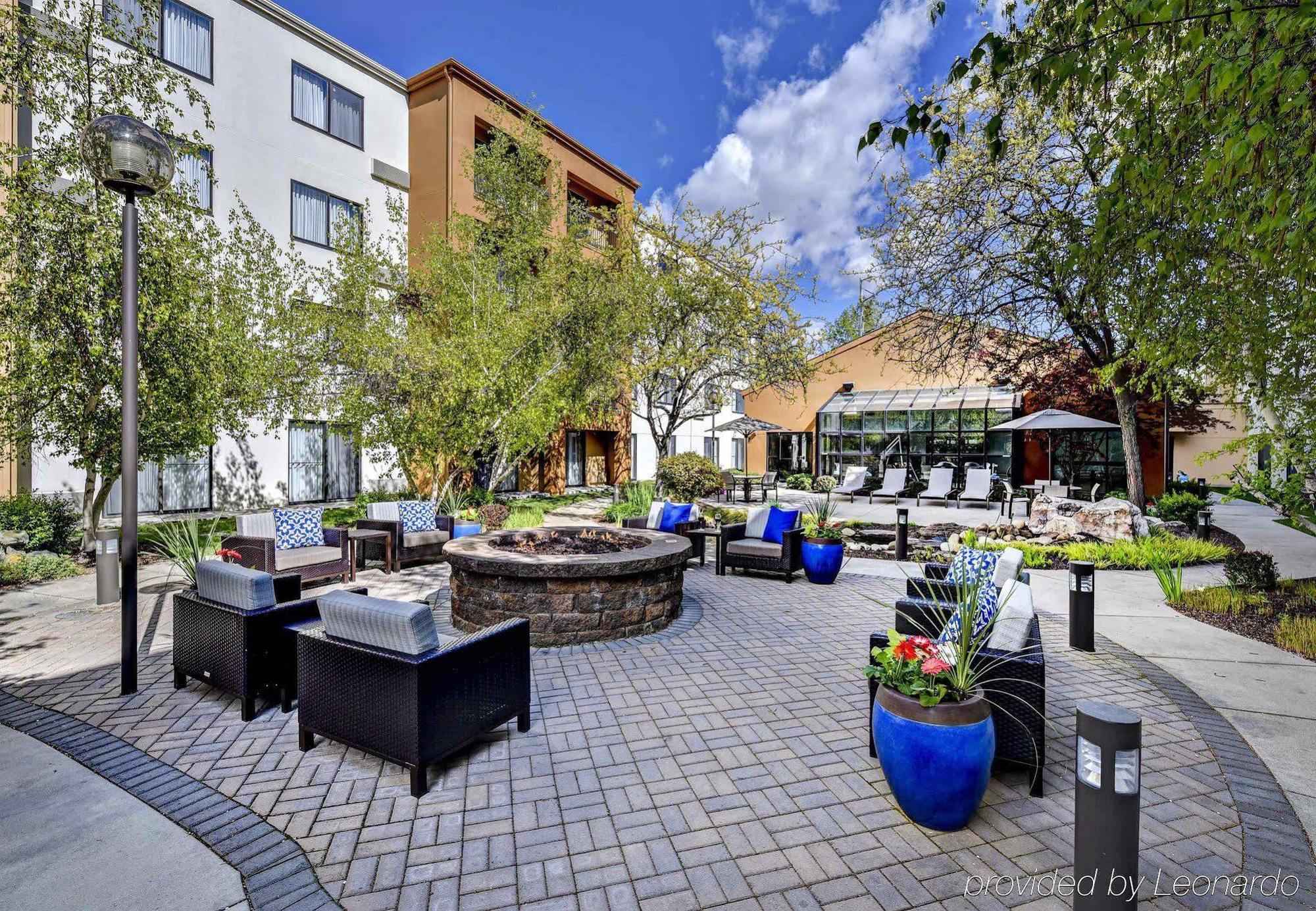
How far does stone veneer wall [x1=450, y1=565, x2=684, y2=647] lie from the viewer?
5180 mm

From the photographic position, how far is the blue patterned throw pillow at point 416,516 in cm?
870

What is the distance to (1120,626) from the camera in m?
5.88

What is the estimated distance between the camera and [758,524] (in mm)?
8320

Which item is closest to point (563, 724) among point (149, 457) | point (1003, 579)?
point (1003, 579)

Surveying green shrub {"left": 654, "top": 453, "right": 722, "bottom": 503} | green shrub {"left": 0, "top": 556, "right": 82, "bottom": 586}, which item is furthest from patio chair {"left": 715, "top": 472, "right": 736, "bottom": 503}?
green shrub {"left": 0, "top": 556, "right": 82, "bottom": 586}

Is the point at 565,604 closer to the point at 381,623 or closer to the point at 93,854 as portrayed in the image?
the point at 381,623

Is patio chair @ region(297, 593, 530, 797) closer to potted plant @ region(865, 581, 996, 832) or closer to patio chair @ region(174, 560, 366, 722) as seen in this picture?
patio chair @ region(174, 560, 366, 722)

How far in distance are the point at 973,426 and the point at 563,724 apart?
19.9m

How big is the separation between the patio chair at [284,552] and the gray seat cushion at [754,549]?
4.76 meters

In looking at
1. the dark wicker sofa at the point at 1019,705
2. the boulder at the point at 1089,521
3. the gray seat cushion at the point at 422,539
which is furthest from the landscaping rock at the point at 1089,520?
the gray seat cushion at the point at 422,539

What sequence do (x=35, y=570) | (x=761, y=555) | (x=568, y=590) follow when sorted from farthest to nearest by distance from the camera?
(x=761, y=555) → (x=35, y=570) → (x=568, y=590)

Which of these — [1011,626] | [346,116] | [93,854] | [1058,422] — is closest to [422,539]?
[93,854]

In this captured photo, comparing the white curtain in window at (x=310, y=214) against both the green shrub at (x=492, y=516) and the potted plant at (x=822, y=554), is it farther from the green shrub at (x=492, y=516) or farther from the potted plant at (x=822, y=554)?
the potted plant at (x=822, y=554)

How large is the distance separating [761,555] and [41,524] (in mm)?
9817
